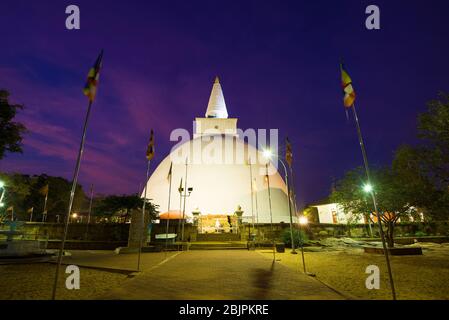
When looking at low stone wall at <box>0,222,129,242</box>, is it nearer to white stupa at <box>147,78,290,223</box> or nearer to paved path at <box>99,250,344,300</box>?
white stupa at <box>147,78,290,223</box>

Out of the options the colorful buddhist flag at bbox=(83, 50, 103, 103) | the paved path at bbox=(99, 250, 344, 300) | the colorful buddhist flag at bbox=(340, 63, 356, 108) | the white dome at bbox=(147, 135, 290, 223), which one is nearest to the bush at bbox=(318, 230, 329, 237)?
the white dome at bbox=(147, 135, 290, 223)

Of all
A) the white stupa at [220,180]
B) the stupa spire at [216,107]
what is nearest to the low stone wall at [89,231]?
the white stupa at [220,180]

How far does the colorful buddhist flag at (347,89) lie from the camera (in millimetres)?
7500

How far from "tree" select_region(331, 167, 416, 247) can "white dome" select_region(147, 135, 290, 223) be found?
50.1 ft

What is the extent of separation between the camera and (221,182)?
38.6 meters

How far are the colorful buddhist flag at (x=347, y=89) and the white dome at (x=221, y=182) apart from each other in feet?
83.6

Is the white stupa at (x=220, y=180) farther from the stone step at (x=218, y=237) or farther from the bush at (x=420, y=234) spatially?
the bush at (x=420, y=234)

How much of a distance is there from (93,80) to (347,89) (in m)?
8.25

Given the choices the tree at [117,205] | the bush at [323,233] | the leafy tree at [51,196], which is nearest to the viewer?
the tree at [117,205]

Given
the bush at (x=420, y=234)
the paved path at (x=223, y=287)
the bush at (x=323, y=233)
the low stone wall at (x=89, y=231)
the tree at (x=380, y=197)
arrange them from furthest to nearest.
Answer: the bush at (x=420, y=234) < the bush at (x=323, y=233) < the low stone wall at (x=89, y=231) < the tree at (x=380, y=197) < the paved path at (x=223, y=287)

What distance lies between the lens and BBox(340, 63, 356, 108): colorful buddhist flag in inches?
295

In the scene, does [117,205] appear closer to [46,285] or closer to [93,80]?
[46,285]

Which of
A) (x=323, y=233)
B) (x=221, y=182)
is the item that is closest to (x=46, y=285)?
(x=323, y=233)
